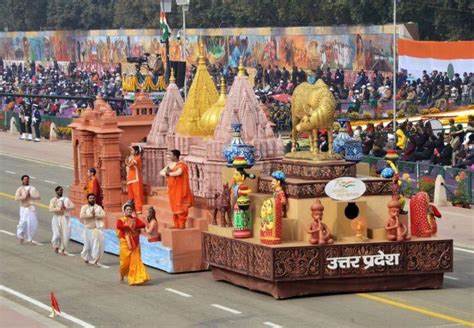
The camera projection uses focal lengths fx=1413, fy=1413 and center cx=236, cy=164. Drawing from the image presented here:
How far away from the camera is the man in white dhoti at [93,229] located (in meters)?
26.0

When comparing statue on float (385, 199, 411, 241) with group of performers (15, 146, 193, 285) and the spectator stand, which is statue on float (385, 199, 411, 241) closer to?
group of performers (15, 146, 193, 285)

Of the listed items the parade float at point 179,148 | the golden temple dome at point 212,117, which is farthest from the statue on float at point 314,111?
the golden temple dome at point 212,117

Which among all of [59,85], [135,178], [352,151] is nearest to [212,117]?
[135,178]

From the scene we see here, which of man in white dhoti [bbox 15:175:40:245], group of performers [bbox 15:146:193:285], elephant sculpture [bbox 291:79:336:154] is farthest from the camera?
man in white dhoti [bbox 15:175:40:245]

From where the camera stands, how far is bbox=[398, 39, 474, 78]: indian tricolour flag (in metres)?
54.3

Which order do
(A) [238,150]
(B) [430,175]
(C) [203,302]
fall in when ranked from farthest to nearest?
(B) [430,175]
(A) [238,150]
(C) [203,302]

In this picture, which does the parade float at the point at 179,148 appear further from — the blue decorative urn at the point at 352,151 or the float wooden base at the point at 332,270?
the float wooden base at the point at 332,270

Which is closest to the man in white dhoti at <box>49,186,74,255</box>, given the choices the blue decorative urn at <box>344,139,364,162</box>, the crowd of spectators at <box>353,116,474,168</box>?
the blue decorative urn at <box>344,139,364,162</box>

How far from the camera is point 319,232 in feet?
72.5

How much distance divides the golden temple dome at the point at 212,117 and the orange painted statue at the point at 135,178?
4.73 feet

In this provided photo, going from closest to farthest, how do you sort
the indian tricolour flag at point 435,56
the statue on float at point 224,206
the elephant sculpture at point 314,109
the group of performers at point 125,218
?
the elephant sculpture at point 314,109 < the group of performers at point 125,218 < the statue on float at point 224,206 < the indian tricolour flag at point 435,56

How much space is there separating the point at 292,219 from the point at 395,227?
1.66 meters

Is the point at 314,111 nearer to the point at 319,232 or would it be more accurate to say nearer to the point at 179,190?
the point at 319,232

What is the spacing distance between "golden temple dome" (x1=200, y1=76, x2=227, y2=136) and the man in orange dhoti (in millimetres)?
2175
